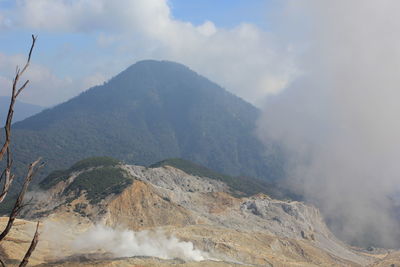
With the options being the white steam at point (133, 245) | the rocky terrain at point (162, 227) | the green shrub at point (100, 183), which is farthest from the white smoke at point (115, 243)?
the green shrub at point (100, 183)

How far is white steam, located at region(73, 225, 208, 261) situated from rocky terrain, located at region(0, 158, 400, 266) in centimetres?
15

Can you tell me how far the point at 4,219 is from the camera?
219ft

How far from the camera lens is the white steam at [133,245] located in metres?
63.3

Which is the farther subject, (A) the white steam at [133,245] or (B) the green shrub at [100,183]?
(B) the green shrub at [100,183]

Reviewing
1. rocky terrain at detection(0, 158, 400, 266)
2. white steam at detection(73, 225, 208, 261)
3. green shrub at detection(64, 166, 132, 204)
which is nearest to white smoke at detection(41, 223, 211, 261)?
white steam at detection(73, 225, 208, 261)

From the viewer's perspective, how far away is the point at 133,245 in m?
66.0

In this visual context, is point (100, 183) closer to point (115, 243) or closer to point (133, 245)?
point (115, 243)

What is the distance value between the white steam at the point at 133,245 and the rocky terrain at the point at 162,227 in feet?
0.48

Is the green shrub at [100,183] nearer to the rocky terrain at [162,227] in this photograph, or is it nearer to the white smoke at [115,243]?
the rocky terrain at [162,227]

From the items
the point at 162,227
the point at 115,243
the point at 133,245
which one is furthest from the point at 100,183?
the point at 133,245

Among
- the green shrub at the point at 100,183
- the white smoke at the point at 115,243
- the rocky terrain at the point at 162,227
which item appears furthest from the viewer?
the green shrub at the point at 100,183

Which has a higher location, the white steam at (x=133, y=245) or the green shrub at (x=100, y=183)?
the green shrub at (x=100, y=183)

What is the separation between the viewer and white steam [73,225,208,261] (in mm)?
63281

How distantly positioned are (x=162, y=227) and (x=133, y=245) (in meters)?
16.6
